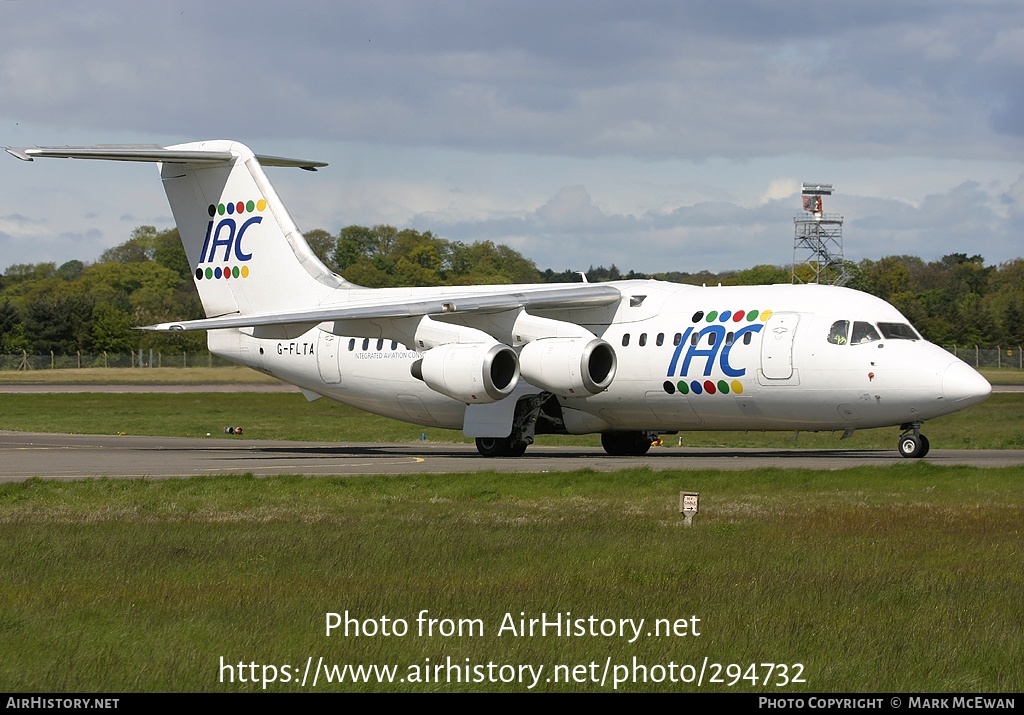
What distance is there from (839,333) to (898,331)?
1.09 m

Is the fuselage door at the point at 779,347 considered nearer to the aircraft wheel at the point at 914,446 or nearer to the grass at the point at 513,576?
the aircraft wheel at the point at 914,446

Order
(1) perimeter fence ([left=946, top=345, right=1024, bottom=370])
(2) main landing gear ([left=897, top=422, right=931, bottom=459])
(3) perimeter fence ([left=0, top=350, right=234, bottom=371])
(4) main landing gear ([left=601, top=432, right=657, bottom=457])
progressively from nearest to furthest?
(2) main landing gear ([left=897, top=422, right=931, bottom=459]), (4) main landing gear ([left=601, top=432, right=657, bottom=457]), (1) perimeter fence ([left=946, top=345, right=1024, bottom=370]), (3) perimeter fence ([left=0, top=350, right=234, bottom=371])

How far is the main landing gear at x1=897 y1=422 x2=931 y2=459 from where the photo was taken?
25.1 meters

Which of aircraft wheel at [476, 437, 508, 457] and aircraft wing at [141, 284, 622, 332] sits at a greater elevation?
aircraft wing at [141, 284, 622, 332]

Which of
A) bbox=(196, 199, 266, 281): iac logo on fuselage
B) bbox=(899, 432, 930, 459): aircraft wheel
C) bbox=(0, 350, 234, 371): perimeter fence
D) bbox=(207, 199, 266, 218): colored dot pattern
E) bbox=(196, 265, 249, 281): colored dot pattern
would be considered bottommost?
bbox=(0, 350, 234, 371): perimeter fence

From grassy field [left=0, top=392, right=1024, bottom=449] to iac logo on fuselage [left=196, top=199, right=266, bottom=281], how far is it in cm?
592

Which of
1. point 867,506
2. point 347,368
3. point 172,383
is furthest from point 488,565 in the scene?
point 172,383

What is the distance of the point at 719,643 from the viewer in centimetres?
904

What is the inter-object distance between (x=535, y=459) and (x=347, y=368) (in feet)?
17.4

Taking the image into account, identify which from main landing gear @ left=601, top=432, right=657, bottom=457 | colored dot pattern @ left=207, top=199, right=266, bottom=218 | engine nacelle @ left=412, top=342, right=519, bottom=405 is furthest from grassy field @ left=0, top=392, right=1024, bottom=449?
engine nacelle @ left=412, top=342, right=519, bottom=405

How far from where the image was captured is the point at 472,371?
85.5 feet

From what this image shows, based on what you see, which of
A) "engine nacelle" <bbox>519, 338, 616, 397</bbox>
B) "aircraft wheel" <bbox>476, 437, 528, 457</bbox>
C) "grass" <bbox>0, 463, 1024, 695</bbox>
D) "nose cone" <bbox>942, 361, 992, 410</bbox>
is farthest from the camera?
"aircraft wheel" <bbox>476, 437, 528, 457</bbox>

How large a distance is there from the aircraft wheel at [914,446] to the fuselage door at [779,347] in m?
2.58

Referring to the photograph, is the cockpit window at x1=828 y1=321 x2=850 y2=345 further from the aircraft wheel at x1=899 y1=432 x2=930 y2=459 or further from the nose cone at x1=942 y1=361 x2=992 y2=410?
the aircraft wheel at x1=899 y1=432 x2=930 y2=459
